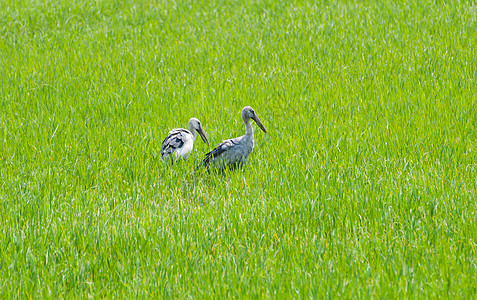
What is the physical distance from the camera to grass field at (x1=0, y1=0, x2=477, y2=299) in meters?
3.56

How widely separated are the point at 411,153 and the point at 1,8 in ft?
31.8

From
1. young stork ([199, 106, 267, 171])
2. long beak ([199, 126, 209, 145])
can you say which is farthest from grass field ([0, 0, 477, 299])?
long beak ([199, 126, 209, 145])

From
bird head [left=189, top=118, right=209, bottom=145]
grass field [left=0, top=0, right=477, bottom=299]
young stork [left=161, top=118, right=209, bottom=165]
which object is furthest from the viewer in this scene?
bird head [left=189, top=118, right=209, bottom=145]

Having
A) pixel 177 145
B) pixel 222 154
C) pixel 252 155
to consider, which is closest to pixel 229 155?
pixel 222 154

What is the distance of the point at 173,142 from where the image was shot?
5.45 m

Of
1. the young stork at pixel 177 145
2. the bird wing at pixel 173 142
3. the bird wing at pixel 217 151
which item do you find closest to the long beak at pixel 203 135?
the young stork at pixel 177 145

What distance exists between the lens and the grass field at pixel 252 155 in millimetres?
3557

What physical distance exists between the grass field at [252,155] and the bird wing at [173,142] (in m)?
0.18

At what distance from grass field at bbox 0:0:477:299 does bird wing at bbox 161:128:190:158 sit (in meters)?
0.18

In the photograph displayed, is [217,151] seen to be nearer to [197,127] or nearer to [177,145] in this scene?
[177,145]

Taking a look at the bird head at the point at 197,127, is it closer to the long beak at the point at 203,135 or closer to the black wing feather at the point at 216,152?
the long beak at the point at 203,135

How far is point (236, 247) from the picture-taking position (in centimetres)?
386

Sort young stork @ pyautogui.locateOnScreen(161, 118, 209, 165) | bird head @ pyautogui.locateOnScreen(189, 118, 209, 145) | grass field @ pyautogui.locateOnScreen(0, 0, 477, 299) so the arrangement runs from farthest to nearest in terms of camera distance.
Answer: bird head @ pyautogui.locateOnScreen(189, 118, 209, 145) → young stork @ pyautogui.locateOnScreen(161, 118, 209, 165) → grass field @ pyautogui.locateOnScreen(0, 0, 477, 299)

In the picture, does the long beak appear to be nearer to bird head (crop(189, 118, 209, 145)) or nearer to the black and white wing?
bird head (crop(189, 118, 209, 145))
